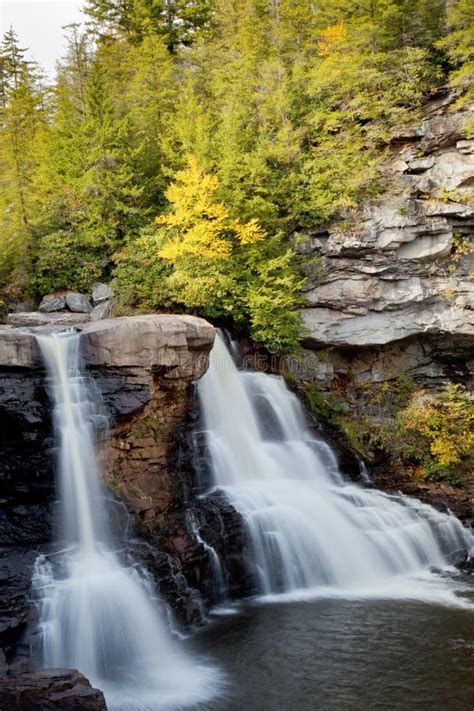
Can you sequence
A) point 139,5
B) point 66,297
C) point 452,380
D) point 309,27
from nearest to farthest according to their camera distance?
point 66,297 → point 452,380 → point 309,27 → point 139,5

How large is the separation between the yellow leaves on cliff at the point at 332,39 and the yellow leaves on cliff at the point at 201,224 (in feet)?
26.5

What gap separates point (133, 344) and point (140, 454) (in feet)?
7.51

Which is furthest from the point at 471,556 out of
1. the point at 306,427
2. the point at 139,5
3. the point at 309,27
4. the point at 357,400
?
the point at 139,5

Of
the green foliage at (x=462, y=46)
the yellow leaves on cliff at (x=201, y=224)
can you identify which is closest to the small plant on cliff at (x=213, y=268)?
the yellow leaves on cliff at (x=201, y=224)

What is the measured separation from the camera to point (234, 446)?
1423 cm

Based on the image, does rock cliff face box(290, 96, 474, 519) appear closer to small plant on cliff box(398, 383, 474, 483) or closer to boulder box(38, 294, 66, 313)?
small plant on cliff box(398, 383, 474, 483)

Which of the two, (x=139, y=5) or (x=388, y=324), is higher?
(x=139, y=5)

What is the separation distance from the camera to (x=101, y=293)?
18.4 metres

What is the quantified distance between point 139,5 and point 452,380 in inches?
966

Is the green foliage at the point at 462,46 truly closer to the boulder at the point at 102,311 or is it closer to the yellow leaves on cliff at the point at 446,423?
the yellow leaves on cliff at the point at 446,423

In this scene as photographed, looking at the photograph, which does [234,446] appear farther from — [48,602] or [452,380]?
[452,380]

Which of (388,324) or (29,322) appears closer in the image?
(29,322)

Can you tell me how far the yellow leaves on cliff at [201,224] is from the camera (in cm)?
1652

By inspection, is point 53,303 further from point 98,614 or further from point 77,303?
point 98,614
